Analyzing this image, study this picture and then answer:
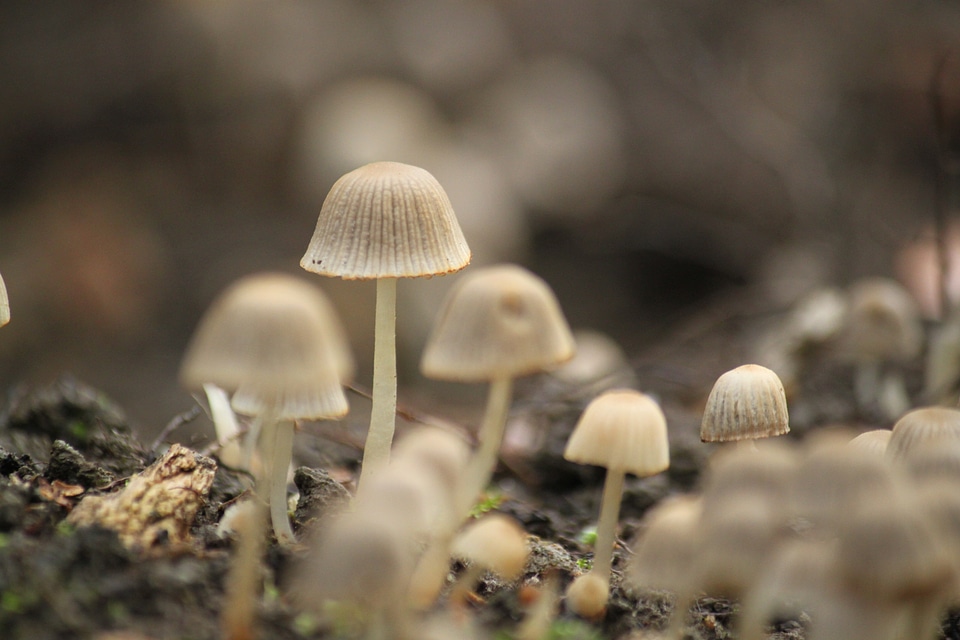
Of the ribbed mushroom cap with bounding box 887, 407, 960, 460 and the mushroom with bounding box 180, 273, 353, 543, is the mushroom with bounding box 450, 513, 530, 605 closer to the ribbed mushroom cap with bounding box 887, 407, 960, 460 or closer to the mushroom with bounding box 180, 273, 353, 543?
the mushroom with bounding box 180, 273, 353, 543

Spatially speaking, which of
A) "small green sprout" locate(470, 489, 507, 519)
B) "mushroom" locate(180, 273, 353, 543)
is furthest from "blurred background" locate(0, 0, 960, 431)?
"mushroom" locate(180, 273, 353, 543)

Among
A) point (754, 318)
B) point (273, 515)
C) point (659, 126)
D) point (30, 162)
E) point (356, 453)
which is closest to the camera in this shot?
point (273, 515)

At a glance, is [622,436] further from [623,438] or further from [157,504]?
[157,504]

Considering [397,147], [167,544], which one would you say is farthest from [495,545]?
[397,147]

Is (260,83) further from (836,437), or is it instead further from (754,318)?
(836,437)

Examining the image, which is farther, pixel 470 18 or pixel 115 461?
pixel 470 18

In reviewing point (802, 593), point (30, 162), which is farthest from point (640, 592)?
point (30, 162)

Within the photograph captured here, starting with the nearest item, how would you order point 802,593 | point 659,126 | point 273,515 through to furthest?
point 802,593
point 273,515
point 659,126
